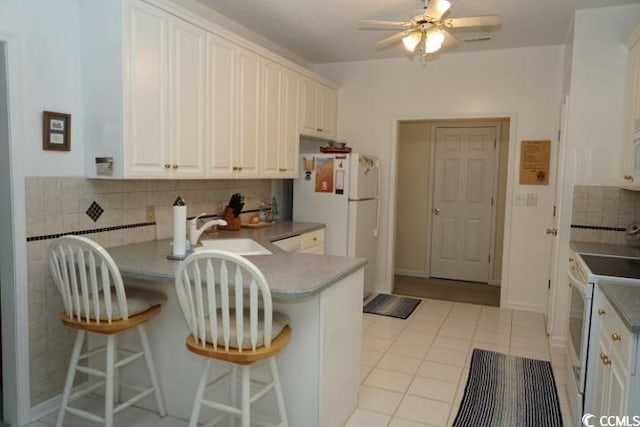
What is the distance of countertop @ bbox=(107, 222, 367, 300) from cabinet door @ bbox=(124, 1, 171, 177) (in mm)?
474

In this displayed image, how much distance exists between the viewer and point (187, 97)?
2938 millimetres

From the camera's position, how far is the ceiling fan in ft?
8.77

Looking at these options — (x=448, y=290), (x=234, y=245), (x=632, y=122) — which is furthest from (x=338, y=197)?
(x=632, y=122)

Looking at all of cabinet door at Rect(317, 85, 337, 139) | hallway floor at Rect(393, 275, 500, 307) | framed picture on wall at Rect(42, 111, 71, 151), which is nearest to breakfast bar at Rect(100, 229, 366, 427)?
framed picture on wall at Rect(42, 111, 71, 151)

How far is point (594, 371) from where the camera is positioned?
86.7 inches

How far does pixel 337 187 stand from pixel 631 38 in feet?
8.50

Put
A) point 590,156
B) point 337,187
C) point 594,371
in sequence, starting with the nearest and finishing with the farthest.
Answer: point 594,371
point 590,156
point 337,187

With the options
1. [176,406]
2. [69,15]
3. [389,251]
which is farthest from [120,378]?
[389,251]

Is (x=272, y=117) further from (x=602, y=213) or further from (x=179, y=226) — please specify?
(x=602, y=213)

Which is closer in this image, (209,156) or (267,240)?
(209,156)

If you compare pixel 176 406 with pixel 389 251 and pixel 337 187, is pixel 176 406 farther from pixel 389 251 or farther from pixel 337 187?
pixel 389 251

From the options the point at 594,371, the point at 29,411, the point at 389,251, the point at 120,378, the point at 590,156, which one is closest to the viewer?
the point at 594,371

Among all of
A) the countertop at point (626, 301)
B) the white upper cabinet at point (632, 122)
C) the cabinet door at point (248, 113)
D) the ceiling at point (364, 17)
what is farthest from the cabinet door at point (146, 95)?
the white upper cabinet at point (632, 122)

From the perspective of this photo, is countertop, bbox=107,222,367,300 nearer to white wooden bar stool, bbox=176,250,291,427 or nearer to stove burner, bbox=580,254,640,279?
white wooden bar stool, bbox=176,250,291,427
